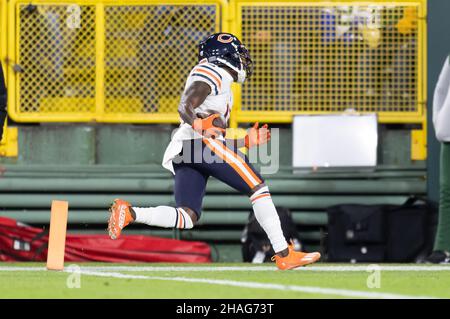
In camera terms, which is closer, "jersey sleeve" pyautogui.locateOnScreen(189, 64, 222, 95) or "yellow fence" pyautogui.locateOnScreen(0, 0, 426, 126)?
"jersey sleeve" pyautogui.locateOnScreen(189, 64, 222, 95)

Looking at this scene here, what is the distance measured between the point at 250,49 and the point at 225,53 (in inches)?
118

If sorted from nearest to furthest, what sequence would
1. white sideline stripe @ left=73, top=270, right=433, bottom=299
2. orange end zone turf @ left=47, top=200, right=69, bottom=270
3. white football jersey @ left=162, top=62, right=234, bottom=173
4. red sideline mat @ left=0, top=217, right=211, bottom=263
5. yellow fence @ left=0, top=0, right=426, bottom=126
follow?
white sideline stripe @ left=73, top=270, right=433, bottom=299
orange end zone turf @ left=47, top=200, right=69, bottom=270
white football jersey @ left=162, top=62, right=234, bottom=173
red sideline mat @ left=0, top=217, right=211, bottom=263
yellow fence @ left=0, top=0, right=426, bottom=126

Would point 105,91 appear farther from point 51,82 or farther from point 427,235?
point 427,235

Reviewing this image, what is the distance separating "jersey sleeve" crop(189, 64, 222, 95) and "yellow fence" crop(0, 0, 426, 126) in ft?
9.93

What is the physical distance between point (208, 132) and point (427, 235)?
3.27 metres

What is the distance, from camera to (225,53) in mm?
8383

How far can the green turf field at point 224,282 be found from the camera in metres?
6.16

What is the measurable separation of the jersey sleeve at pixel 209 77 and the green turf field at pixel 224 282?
1107 mm

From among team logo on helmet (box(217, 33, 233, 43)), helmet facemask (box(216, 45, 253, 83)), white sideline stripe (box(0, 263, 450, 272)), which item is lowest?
white sideline stripe (box(0, 263, 450, 272))

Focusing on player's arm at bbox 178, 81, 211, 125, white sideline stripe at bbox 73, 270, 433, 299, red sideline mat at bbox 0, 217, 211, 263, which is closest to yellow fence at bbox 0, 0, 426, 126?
red sideline mat at bbox 0, 217, 211, 263

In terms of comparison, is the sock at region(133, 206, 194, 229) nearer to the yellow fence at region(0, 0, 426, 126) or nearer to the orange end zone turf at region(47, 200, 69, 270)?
the orange end zone turf at region(47, 200, 69, 270)

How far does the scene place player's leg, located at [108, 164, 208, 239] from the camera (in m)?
8.06

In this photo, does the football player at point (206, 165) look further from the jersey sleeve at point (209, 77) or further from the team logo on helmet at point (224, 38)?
the team logo on helmet at point (224, 38)
